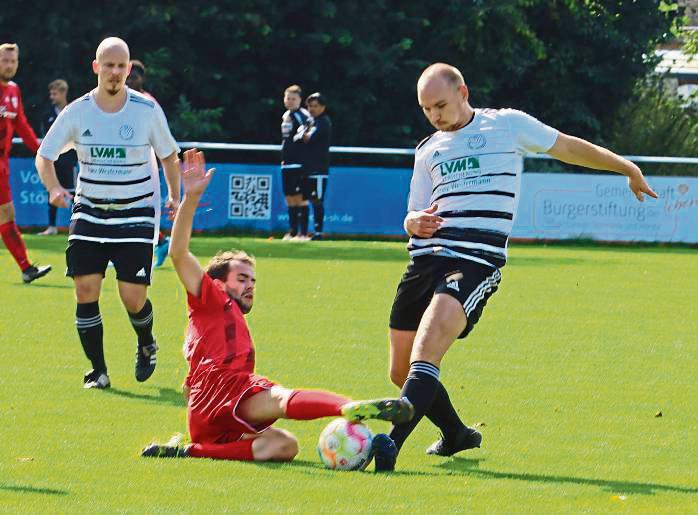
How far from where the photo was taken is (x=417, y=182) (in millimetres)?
7539

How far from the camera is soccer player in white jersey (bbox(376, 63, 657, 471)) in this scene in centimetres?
719

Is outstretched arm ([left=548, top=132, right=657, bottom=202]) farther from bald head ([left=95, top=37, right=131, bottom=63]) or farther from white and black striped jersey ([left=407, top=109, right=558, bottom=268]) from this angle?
bald head ([left=95, top=37, right=131, bottom=63])

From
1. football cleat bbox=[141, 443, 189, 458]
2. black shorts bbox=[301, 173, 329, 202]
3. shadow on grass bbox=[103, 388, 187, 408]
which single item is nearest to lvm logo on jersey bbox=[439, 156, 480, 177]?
football cleat bbox=[141, 443, 189, 458]

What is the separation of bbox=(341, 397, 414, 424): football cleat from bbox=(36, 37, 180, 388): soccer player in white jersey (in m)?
3.12

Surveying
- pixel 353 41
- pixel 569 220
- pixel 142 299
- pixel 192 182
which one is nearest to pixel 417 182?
pixel 192 182

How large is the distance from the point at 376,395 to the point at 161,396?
1264mm

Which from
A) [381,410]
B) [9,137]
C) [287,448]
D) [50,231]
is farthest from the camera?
[50,231]

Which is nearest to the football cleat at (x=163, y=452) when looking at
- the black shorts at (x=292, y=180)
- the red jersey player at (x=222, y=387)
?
the red jersey player at (x=222, y=387)

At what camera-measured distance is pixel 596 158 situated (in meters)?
7.35

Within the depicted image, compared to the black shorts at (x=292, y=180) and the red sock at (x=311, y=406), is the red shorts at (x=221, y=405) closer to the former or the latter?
the red sock at (x=311, y=406)

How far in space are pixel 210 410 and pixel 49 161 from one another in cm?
304

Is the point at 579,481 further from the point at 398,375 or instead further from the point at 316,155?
the point at 316,155

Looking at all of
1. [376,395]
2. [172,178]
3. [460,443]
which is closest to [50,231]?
[172,178]

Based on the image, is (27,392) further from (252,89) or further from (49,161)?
(252,89)
